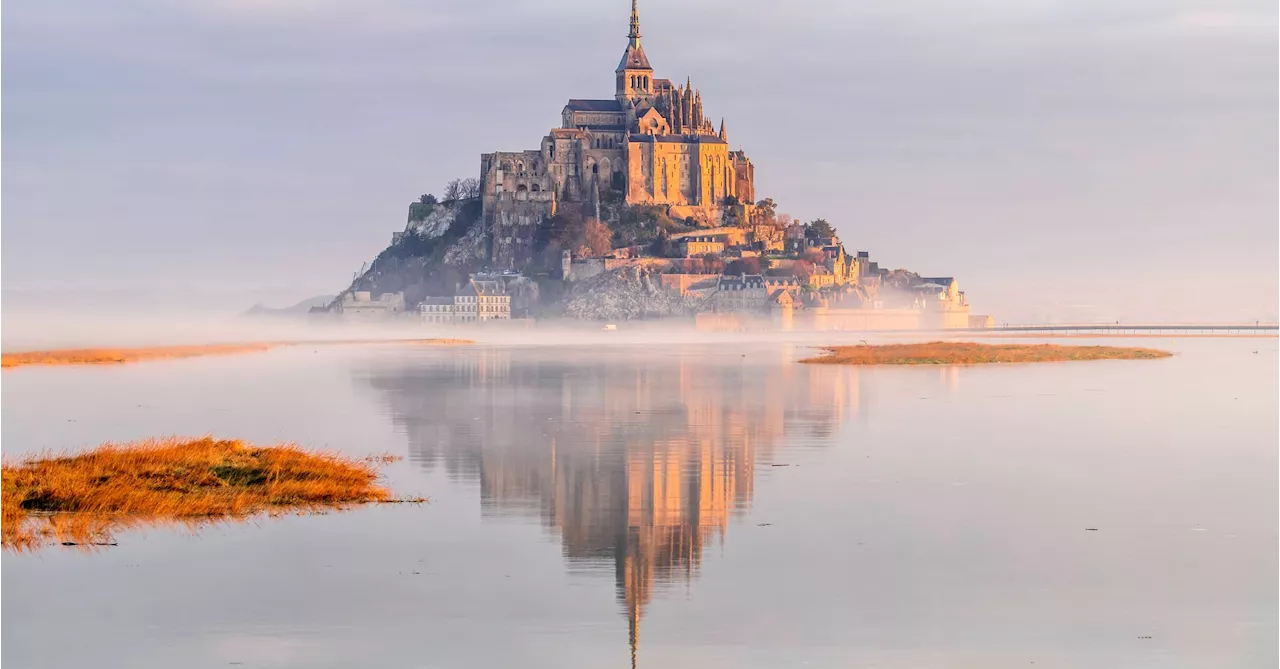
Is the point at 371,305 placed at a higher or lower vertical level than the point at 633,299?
lower

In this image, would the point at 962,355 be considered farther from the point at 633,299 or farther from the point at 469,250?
the point at 469,250

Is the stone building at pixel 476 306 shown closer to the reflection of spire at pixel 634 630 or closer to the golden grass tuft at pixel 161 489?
the golden grass tuft at pixel 161 489

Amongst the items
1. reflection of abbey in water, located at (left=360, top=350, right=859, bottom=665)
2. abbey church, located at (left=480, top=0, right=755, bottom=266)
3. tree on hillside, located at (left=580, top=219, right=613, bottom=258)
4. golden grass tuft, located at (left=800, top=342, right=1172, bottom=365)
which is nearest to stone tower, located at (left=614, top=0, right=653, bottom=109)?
abbey church, located at (left=480, top=0, right=755, bottom=266)

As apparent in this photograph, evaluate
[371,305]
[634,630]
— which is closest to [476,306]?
[371,305]

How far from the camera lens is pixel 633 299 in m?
165

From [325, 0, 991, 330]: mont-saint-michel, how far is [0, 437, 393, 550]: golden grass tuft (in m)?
139

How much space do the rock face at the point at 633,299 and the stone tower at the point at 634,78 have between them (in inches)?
836

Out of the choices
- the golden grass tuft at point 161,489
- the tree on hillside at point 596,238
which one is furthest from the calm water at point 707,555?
the tree on hillside at point 596,238

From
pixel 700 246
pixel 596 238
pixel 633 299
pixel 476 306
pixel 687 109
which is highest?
pixel 687 109

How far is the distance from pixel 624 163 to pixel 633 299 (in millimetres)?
14970

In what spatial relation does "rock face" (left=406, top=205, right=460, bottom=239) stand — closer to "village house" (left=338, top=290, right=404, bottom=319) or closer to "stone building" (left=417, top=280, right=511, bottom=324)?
"village house" (left=338, top=290, right=404, bottom=319)

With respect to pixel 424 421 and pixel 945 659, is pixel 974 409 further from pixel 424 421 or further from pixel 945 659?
pixel 945 659

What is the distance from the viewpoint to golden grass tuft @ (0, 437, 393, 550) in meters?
19.3

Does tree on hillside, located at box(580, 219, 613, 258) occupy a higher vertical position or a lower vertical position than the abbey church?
lower
